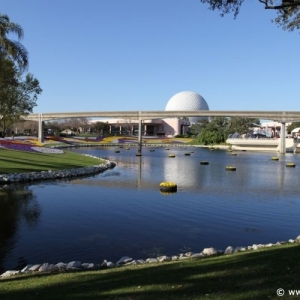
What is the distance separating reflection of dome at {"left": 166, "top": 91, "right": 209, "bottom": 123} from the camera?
15588 centimetres

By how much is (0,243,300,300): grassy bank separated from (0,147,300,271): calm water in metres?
2.82

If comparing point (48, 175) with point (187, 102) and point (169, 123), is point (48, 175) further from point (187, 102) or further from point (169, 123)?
point (187, 102)

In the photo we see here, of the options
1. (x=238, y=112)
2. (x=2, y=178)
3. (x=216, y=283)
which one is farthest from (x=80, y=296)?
(x=238, y=112)

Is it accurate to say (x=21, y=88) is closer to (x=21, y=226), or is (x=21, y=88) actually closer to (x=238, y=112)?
(x=21, y=226)

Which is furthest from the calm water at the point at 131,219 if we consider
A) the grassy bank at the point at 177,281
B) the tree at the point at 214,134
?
the tree at the point at 214,134

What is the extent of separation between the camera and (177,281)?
650cm

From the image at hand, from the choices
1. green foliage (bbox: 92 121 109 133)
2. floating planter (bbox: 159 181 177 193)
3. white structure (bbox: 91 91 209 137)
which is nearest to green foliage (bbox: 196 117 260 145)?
white structure (bbox: 91 91 209 137)

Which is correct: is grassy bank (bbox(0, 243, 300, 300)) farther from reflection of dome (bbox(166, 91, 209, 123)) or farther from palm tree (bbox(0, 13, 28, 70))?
reflection of dome (bbox(166, 91, 209, 123))

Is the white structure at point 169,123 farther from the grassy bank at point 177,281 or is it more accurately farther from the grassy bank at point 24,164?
the grassy bank at point 177,281

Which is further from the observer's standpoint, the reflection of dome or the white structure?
the white structure

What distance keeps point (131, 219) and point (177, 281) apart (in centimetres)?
903

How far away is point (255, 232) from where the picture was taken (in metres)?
13.7

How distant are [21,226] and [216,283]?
32.0 ft

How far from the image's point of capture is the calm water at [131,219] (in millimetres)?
11406
